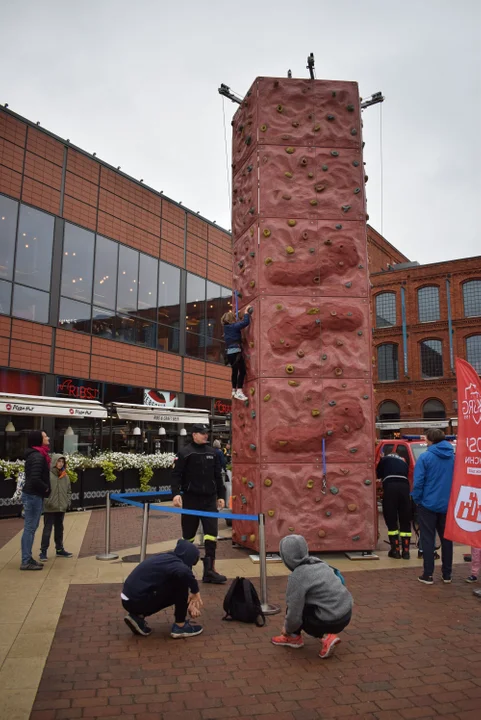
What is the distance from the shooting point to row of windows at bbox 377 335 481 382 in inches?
1670

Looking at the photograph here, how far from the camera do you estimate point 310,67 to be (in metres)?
10.2

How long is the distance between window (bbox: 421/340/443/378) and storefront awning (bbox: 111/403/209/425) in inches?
1039

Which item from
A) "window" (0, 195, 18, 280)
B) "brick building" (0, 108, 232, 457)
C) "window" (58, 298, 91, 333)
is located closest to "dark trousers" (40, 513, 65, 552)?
"brick building" (0, 108, 232, 457)

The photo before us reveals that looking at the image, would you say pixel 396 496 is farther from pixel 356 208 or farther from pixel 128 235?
Answer: pixel 128 235

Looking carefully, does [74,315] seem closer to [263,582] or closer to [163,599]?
[263,582]

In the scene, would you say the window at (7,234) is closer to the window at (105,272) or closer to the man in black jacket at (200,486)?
the window at (105,272)

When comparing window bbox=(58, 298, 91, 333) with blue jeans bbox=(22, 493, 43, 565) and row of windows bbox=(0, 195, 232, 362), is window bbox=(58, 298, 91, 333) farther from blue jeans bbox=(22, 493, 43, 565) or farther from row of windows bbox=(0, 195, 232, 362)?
blue jeans bbox=(22, 493, 43, 565)

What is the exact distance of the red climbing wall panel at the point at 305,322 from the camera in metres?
8.72

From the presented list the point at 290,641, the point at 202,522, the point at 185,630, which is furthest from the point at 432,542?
the point at 185,630

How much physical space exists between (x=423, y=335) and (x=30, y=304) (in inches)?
1287

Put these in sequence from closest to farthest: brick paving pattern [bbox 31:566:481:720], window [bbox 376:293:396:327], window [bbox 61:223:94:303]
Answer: brick paving pattern [bbox 31:566:481:720] < window [bbox 61:223:94:303] < window [bbox 376:293:396:327]

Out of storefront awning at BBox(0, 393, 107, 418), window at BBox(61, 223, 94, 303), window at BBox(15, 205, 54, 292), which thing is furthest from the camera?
window at BBox(61, 223, 94, 303)

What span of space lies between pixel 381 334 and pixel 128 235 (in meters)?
27.3

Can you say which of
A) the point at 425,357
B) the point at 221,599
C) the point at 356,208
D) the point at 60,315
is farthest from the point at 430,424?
the point at 221,599
